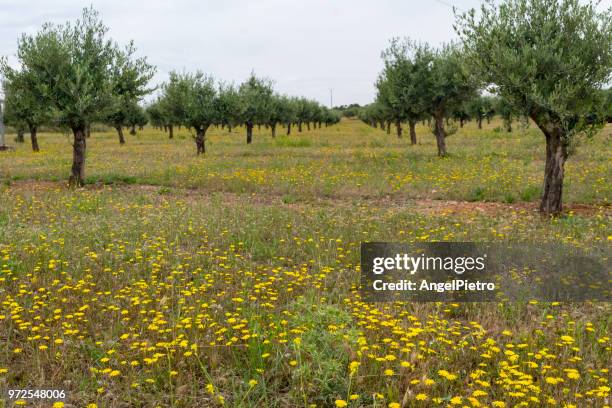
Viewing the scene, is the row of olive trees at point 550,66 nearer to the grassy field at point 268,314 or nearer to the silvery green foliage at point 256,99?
the grassy field at point 268,314

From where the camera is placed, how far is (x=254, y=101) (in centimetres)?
5712

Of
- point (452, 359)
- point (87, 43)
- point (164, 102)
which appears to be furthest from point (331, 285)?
point (164, 102)

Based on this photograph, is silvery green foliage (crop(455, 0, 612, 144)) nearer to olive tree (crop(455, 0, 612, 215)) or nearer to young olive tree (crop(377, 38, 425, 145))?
olive tree (crop(455, 0, 612, 215))

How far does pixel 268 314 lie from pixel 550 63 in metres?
11.0

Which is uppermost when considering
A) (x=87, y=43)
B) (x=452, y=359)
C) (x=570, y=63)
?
(x=87, y=43)

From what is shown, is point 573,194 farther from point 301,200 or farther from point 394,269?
point 394,269

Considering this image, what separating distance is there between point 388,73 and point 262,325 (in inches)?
1130

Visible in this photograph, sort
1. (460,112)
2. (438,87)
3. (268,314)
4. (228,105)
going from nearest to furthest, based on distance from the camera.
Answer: (268,314) < (438,87) < (228,105) < (460,112)

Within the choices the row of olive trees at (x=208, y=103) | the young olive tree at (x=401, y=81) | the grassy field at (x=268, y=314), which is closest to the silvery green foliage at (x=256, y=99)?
the row of olive trees at (x=208, y=103)

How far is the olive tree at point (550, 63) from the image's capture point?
1334 cm

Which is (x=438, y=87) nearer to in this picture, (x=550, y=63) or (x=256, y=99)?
(x=550, y=63)

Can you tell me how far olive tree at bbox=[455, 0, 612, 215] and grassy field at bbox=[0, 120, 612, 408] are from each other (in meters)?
2.38

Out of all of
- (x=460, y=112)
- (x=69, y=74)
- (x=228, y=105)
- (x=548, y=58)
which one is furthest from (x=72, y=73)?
(x=460, y=112)

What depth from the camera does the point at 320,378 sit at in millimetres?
5211
